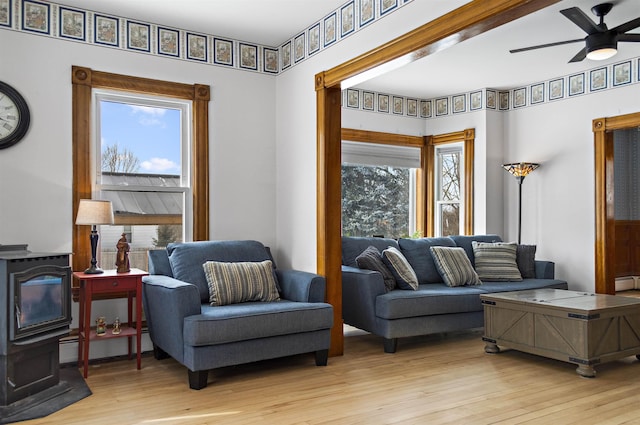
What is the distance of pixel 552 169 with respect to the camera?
6.26m

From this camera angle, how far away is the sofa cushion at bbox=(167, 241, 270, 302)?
4027 mm

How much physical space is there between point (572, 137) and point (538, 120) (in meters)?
0.48

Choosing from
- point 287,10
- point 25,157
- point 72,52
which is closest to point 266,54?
point 287,10

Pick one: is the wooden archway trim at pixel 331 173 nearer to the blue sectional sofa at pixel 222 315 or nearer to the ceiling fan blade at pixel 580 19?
the blue sectional sofa at pixel 222 315

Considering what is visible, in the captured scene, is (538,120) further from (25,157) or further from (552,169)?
(25,157)

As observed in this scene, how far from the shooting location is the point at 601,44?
3.88m

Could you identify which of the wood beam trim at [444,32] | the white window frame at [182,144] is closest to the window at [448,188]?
the wood beam trim at [444,32]

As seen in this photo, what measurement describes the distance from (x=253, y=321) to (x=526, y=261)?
3375 mm

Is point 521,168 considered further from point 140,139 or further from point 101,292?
point 101,292

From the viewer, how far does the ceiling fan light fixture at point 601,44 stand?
12.7ft

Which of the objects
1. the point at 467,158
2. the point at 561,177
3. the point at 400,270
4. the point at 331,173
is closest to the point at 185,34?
the point at 331,173

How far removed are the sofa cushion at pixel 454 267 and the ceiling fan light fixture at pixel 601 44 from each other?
2119 millimetres

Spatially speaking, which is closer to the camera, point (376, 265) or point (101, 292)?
point (101, 292)

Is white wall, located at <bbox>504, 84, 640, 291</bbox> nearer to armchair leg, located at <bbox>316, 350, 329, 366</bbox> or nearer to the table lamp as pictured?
armchair leg, located at <bbox>316, 350, 329, 366</bbox>
